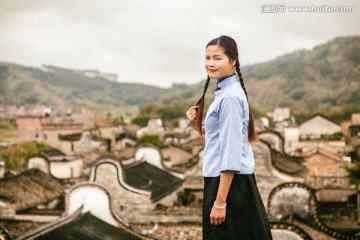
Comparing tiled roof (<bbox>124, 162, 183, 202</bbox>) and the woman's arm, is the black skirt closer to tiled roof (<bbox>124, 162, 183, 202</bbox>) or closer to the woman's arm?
the woman's arm

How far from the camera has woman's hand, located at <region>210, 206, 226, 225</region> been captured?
4.01 metres

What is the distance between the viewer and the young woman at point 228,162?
396 cm

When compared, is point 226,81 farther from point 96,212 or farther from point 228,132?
point 96,212

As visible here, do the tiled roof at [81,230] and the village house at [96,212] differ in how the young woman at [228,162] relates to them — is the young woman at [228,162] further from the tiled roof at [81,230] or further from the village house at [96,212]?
the village house at [96,212]

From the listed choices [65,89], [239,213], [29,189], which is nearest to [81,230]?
[239,213]

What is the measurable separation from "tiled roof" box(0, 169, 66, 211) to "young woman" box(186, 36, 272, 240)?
45.3 ft

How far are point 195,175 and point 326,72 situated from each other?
97442 mm

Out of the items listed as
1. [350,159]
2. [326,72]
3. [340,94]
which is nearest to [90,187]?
[350,159]

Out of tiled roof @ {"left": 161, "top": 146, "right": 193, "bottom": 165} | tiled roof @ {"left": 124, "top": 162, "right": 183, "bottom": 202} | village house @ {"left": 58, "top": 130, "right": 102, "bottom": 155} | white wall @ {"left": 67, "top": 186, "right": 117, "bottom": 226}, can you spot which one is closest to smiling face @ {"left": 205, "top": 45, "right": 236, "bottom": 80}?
white wall @ {"left": 67, "top": 186, "right": 117, "bottom": 226}

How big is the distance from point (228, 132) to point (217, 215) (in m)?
0.74

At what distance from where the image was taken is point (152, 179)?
2170cm

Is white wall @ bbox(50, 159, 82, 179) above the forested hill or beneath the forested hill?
beneath

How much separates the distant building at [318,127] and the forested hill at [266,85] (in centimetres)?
A: 3032

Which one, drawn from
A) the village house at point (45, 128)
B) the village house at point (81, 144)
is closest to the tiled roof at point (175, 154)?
the village house at point (81, 144)
